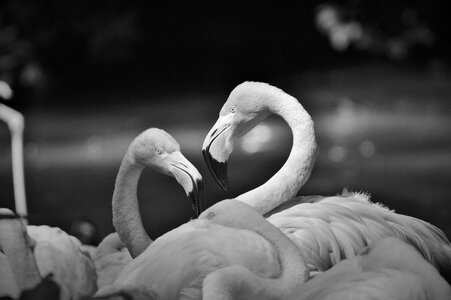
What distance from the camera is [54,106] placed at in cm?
212

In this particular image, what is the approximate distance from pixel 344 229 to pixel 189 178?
0.36m

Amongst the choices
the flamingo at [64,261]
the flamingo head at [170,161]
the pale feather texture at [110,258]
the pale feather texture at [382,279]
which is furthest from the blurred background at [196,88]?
the pale feather texture at [382,279]

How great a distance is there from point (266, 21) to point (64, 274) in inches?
39.9

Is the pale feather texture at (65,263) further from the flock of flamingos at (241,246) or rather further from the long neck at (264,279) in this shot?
the long neck at (264,279)

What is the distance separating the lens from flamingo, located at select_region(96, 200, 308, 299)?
50.6 inches

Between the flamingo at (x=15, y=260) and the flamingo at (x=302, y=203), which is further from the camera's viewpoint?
the flamingo at (x=302, y=203)

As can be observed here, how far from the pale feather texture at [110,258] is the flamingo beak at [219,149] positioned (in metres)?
0.28

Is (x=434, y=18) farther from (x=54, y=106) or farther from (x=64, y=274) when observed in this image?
(x=64, y=274)

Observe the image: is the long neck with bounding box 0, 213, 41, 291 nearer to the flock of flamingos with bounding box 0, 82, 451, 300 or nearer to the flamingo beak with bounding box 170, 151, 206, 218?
the flock of flamingos with bounding box 0, 82, 451, 300

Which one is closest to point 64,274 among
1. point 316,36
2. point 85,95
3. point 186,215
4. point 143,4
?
point 186,215

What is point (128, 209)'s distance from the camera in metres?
1.72

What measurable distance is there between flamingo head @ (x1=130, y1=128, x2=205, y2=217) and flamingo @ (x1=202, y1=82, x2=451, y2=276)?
0.11m

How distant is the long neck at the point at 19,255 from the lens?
1.37 metres

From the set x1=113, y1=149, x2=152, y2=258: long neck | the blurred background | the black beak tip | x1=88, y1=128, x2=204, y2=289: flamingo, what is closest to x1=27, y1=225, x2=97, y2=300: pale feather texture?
x1=88, y1=128, x2=204, y2=289: flamingo
